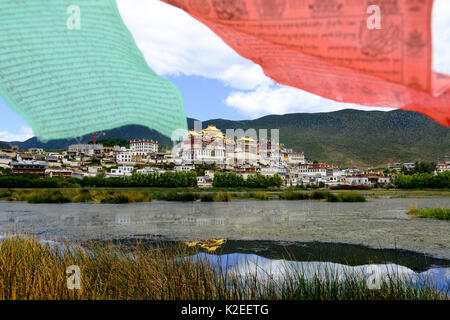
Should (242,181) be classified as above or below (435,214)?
above

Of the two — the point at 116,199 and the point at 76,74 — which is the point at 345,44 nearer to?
the point at 76,74

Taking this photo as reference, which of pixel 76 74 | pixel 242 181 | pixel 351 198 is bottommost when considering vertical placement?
pixel 351 198

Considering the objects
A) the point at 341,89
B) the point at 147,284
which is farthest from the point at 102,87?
the point at 147,284

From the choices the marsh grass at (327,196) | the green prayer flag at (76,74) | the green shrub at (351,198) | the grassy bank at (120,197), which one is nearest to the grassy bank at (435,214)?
the green shrub at (351,198)

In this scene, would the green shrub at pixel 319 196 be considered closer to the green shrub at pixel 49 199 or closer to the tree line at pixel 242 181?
the green shrub at pixel 49 199

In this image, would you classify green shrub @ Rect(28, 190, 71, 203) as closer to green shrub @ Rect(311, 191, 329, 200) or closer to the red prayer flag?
green shrub @ Rect(311, 191, 329, 200)

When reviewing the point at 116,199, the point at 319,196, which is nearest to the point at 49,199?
the point at 116,199
